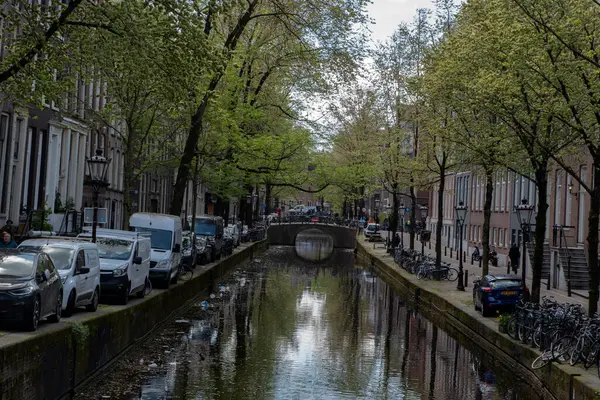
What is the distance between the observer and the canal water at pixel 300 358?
62.8 feet

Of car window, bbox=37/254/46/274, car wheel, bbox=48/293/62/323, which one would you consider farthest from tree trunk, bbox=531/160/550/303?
car window, bbox=37/254/46/274

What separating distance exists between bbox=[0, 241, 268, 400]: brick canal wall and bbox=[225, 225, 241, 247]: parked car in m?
34.9

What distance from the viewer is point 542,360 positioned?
63.6ft

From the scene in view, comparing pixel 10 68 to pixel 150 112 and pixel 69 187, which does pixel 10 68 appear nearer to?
pixel 150 112

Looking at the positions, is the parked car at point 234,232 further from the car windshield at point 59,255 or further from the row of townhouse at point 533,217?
the car windshield at point 59,255

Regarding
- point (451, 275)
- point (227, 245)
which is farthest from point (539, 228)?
point (227, 245)

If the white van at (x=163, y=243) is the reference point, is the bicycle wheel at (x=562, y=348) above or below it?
below

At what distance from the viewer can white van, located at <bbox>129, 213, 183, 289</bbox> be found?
3136 cm

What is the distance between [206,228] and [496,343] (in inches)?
1149

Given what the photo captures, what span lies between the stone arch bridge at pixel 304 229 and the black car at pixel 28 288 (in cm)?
8370

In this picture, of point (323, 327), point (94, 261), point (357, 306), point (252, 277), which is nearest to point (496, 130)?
point (323, 327)

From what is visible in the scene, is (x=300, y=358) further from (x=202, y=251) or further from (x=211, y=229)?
(x=211, y=229)

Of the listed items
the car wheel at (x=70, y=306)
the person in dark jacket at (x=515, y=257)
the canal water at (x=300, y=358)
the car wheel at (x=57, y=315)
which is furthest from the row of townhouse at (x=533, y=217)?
the car wheel at (x=57, y=315)

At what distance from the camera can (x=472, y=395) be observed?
1981 centimetres
